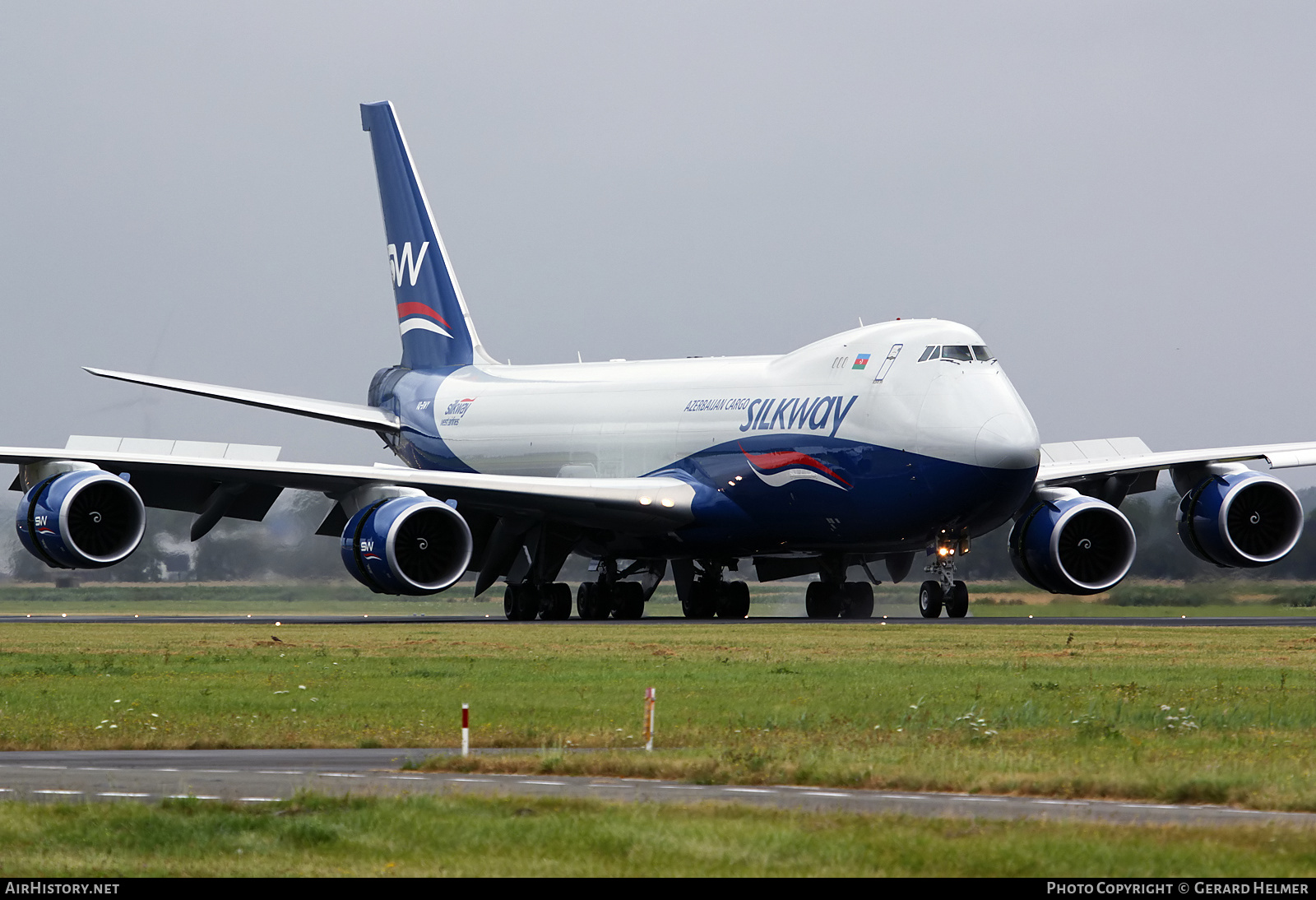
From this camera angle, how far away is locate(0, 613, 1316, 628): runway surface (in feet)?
123

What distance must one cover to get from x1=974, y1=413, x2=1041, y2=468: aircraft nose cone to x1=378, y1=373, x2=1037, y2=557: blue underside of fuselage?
0.59 ft

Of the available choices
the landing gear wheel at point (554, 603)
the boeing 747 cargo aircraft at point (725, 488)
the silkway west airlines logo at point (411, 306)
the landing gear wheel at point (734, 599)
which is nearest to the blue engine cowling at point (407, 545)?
the boeing 747 cargo aircraft at point (725, 488)

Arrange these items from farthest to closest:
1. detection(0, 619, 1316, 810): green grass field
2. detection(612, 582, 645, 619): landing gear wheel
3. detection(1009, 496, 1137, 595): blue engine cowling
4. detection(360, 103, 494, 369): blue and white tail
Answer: detection(360, 103, 494, 369): blue and white tail, detection(612, 582, 645, 619): landing gear wheel, detection(1009, 496, 1137, 595): blue engine cowling, detection(0, 619, 1316, 810): green grass field

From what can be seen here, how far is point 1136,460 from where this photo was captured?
39.8 metres

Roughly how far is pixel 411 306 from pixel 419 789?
1570 inches

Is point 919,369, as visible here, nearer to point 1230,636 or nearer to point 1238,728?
point 1230,636

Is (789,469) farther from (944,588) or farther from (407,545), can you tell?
(407,545)

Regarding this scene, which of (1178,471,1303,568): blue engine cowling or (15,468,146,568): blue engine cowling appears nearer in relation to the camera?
(15,468,146,568): blue engine cowling

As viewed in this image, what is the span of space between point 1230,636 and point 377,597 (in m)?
25.8

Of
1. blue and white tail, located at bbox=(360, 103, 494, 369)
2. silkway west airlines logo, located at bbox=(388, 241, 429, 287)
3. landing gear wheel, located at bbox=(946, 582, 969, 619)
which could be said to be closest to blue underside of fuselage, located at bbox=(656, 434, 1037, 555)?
landing gear wheel, located at bbox=(946, 582, 969, 619)

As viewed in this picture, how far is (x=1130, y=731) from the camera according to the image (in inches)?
715

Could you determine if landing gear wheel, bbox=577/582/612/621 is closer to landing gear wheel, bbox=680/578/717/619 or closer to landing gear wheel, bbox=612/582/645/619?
landing gear wheel, bbox=612/582/645/619

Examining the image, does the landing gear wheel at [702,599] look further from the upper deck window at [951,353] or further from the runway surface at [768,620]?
the upper deck window at [951,353]

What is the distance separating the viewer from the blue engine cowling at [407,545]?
36.1 m
